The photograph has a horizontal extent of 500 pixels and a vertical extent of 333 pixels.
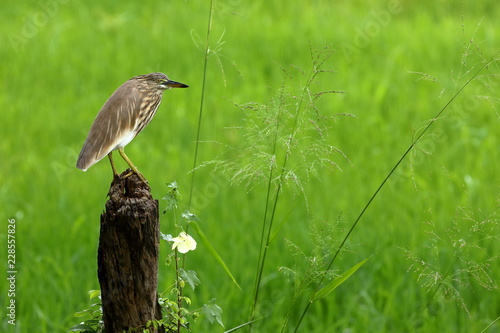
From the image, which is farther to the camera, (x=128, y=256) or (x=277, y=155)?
(x=277, y=155)

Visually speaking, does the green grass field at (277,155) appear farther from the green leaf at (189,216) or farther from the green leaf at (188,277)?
the green leaf at (188,277)

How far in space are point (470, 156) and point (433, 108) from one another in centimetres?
118

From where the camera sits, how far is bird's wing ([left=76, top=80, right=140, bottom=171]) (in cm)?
294

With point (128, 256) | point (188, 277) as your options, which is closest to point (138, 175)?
point (128, 256)

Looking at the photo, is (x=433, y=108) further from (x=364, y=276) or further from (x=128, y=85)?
(x=128, y=85)

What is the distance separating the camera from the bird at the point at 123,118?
294 centimetres

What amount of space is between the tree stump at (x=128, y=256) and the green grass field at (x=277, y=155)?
43 centimetres

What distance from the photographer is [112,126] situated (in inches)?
117

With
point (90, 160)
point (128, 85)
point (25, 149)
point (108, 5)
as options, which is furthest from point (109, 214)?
point (108, 5)

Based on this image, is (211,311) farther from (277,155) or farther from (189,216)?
(277,155)

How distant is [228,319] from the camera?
5.25 metres

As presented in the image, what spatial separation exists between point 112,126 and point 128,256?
1.64ft

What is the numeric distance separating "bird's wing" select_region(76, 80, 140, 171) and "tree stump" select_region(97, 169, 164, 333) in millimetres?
136

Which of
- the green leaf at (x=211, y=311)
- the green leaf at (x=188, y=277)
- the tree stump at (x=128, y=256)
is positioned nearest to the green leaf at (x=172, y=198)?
the tree stump at (x=128, y=256)
